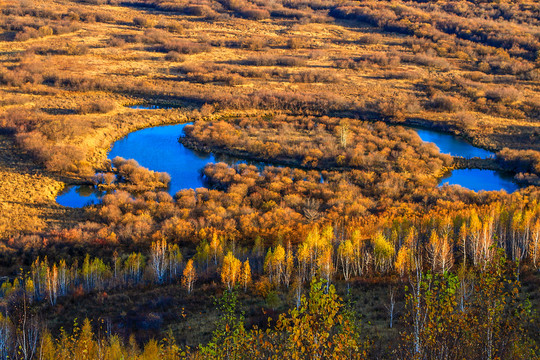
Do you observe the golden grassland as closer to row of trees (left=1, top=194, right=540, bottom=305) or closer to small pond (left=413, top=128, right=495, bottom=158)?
small pond (left=413, top=128, right=495, bottom=158)

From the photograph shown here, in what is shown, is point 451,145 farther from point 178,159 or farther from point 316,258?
point 316,258

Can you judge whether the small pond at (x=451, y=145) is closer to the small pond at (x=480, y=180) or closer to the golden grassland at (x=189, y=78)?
the golden grassland at (x=189, y=78)

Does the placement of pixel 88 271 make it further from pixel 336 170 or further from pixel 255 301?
pixel 336 170

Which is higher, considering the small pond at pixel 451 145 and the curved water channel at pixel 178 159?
the small pond at pixel 451 145

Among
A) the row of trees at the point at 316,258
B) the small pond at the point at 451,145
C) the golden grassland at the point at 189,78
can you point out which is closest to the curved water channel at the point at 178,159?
the small pond at the point at 451,145

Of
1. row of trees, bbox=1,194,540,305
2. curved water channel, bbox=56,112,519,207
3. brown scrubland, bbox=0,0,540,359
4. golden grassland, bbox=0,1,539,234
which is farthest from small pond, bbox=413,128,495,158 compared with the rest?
row of trees, bbox=1,194,540,305

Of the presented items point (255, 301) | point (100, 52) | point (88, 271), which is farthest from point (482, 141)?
point (100, 52)

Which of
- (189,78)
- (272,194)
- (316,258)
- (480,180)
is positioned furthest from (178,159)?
(316,258)
